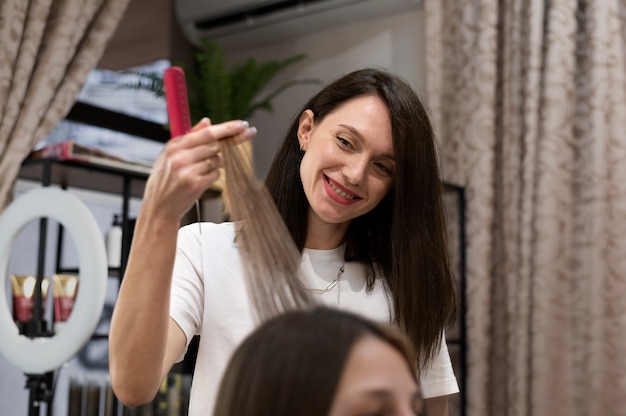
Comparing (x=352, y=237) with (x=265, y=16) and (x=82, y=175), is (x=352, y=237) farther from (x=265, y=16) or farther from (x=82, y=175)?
(x=265, y=16)

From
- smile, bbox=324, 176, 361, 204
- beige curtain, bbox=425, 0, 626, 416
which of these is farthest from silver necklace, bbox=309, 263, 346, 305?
beige curtain, bbox=425, 0, 626, 416

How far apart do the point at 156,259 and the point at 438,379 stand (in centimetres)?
65

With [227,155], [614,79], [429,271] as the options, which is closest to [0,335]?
[429,271]

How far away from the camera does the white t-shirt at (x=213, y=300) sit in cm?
121

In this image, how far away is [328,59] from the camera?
12.4ft

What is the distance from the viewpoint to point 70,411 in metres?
2.75

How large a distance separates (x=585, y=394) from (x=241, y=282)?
6.93 feet

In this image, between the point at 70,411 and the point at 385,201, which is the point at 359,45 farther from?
the point at 385,201

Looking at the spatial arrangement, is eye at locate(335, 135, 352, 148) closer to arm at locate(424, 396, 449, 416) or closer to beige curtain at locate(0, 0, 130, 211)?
arm at locate(424, 396, 449, 416)

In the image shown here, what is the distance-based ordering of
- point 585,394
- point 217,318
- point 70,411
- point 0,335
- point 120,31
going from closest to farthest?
point 217,318 → point 0,335 → point 70,411 → point 585,394 → point 120,31

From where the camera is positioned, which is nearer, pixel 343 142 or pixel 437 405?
pixel 343 142

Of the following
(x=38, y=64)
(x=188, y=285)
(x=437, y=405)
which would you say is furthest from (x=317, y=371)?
(x=38, y=64)

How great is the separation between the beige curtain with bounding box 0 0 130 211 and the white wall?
0.37 metres

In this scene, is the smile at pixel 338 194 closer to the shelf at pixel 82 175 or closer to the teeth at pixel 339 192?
the teeth at pixel 339 192
